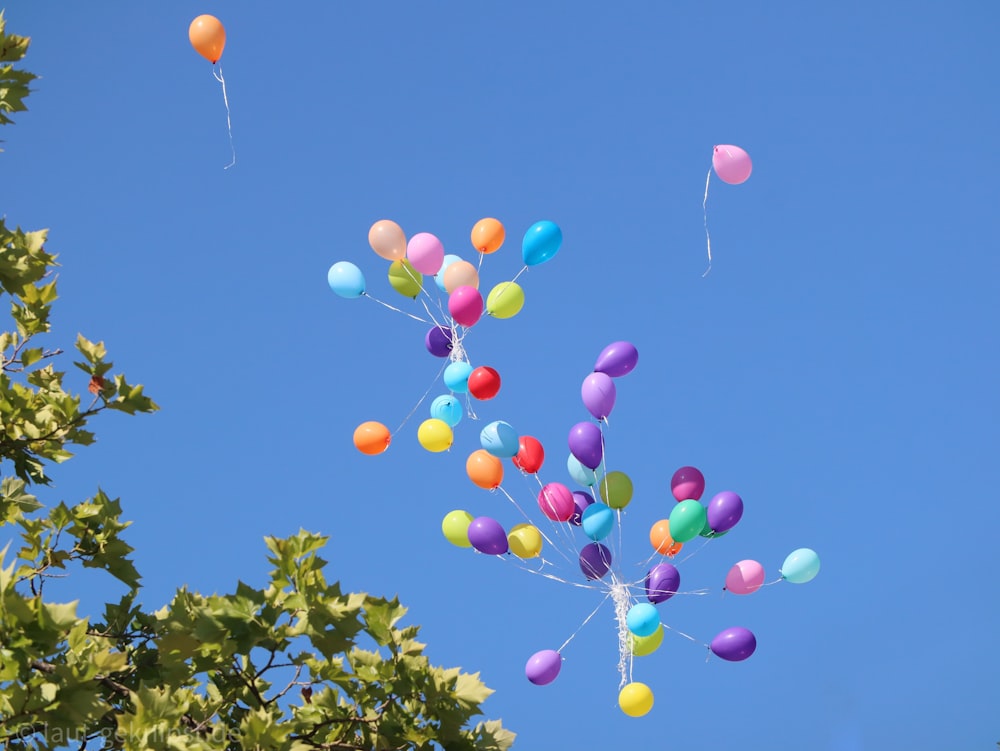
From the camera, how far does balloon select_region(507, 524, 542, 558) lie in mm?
8602

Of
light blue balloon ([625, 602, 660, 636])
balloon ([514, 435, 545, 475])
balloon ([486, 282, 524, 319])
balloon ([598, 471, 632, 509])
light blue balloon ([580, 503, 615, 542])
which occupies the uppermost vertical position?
balloon ([486, 282, 524, 319])

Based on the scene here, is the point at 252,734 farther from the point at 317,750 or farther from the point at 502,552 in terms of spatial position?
the point at 502,552

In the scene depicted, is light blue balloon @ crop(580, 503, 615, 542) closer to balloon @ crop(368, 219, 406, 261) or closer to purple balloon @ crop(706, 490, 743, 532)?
Result: purple balloon @ crop(706, 490, 743, 532)

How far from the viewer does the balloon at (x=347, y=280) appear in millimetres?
9617

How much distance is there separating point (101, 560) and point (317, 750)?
1008mm

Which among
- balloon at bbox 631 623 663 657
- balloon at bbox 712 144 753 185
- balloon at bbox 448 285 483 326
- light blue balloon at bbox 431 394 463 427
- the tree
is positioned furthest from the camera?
light blue balloon at bbox 431 394 463 427

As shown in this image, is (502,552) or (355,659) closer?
(355,659)

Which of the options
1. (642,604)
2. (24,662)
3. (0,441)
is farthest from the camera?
(642,604)

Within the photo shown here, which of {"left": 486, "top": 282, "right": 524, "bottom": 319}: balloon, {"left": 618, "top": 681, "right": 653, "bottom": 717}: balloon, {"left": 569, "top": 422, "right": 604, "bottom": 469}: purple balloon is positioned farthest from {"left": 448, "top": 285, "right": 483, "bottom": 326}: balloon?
{"left": 618, "top": 681, "right": 653, "bottom": 717}: balloon

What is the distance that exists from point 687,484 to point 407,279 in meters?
2.85

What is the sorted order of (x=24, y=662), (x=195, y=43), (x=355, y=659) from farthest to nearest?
1. (x=195, y=43)
2. (x=355, y=659)
3. (x=24, y=662)

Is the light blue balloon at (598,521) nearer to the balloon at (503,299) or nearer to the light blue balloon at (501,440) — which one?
the light blue balloon at (501,440)

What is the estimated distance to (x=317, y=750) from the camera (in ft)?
10.2

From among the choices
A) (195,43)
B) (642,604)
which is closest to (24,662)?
(642,604)
